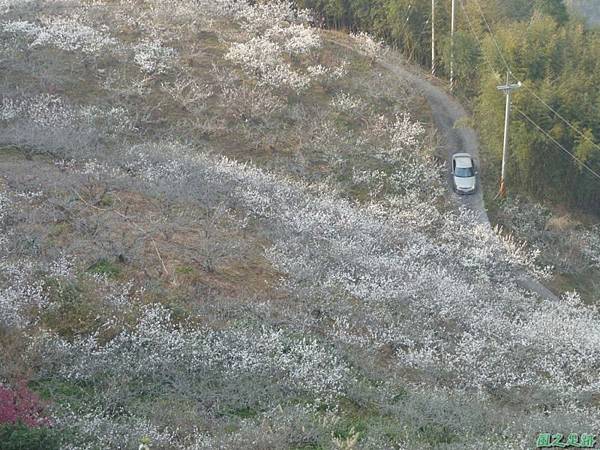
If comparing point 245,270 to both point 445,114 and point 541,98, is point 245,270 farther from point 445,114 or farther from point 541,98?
point 445,114

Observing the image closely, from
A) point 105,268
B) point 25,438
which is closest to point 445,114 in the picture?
point 105,268

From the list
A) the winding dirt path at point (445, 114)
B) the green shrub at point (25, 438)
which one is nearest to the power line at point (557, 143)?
the winding dirt path at point (445, 114)

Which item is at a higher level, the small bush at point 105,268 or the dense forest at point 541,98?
the dense forest at point 541,98

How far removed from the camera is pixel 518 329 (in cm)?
1364

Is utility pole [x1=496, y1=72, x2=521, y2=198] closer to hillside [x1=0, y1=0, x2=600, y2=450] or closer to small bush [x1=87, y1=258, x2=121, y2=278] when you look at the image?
hillside [x1=0, y1=0, x2=600, y2=450]

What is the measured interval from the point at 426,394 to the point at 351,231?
6.45m

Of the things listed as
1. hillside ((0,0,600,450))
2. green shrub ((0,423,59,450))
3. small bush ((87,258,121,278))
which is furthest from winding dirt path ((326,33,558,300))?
green shrub ((0,423,59,450))

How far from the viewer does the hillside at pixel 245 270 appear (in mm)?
9773

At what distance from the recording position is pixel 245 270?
1428cm

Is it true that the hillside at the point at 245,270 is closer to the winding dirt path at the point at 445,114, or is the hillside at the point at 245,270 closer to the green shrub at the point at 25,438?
the green shrub at the point at 25,438

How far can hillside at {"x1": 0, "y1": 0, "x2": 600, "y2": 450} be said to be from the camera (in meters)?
9.77

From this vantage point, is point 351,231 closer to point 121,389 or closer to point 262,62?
point 121,389

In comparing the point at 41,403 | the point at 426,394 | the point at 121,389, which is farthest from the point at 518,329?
the point at 41,403

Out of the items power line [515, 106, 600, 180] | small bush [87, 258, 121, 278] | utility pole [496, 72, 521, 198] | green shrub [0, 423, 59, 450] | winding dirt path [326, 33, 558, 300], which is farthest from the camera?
winding dirt path [326, 33, 558, 300]
